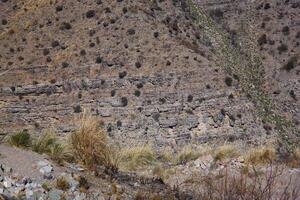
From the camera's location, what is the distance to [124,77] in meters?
47.5

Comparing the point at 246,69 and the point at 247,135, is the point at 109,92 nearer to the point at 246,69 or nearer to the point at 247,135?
the point at 247,135

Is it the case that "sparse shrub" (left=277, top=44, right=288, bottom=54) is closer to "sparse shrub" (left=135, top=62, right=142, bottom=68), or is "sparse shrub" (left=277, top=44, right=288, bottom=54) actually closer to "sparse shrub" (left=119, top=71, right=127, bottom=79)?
"sparse shrub" (left=135, top=62, right=142, bottom=68)

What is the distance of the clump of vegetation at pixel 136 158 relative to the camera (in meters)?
13.4

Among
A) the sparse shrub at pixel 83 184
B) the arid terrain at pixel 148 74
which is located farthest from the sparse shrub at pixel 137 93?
the sparse shrub at pixel 83 184

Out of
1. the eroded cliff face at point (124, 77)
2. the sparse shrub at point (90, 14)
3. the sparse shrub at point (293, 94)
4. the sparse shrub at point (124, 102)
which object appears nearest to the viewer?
the eroded cliff face at point (124, 77)

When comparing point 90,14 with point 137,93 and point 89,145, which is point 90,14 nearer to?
point 137,93

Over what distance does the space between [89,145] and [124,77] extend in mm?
36795

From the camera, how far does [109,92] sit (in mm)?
46469

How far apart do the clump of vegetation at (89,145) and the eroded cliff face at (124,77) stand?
30.2 meters

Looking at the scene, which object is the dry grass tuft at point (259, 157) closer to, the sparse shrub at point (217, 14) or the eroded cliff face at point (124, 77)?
the eroded cliff face at point (124, 77)

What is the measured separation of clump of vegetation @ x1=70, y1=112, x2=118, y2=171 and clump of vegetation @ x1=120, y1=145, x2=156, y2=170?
1910 millimetres

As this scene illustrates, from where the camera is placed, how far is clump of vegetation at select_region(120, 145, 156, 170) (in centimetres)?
1344

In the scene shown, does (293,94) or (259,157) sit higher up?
(259,157)

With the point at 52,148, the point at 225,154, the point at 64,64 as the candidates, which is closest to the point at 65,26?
the point at 64,64
